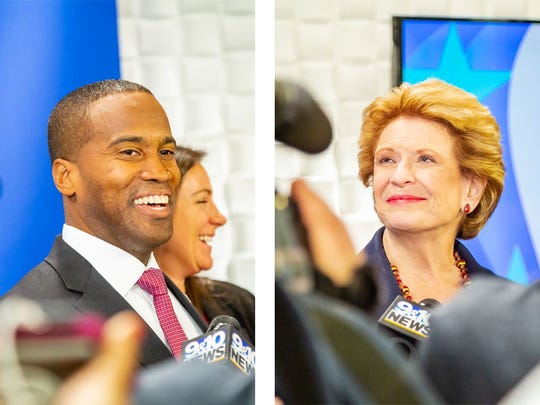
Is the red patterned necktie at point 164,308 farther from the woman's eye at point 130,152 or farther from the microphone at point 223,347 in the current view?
the woman's eye at point 130,152

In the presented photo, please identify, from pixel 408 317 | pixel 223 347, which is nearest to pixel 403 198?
pixel 408 317

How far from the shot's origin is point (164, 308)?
3.40 metres

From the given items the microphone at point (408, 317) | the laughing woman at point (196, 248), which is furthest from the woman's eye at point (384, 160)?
the laughing woman at point (196, 248)

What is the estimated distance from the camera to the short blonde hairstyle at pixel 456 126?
11.6 ft

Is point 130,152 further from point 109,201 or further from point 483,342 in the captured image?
point 483,342

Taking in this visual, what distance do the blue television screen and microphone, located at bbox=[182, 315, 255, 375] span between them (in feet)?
3.28

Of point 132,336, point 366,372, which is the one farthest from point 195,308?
point 366,372

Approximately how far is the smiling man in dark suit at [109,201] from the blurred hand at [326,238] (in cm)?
54

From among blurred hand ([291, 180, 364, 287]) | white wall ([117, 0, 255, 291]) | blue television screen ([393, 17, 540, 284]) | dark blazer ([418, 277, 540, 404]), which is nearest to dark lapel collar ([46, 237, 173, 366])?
white wall ([117, 0, 255, 291])

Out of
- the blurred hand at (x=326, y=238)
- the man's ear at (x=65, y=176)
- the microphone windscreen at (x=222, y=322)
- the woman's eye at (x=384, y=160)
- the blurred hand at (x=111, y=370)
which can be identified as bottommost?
the blurred hand at (x=111, y=370)

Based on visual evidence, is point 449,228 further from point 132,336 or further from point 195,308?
point 132,336

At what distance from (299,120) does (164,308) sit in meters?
0.92

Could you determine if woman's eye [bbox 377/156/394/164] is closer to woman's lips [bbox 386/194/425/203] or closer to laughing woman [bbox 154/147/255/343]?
woman's lips [bbox 386/194/425/203]

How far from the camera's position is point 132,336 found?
3330 millimetres
